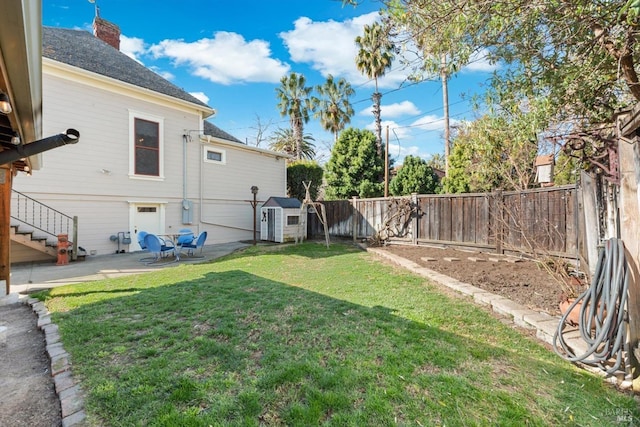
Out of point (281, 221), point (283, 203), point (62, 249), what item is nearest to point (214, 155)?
point (283, 203)

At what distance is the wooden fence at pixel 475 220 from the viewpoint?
605 cm

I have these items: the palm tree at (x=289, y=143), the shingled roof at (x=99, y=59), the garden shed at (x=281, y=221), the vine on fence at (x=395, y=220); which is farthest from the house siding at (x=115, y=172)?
the palm tree at (x=289, y=143)

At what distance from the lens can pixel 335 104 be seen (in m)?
23.0

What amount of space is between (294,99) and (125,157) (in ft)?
53.2

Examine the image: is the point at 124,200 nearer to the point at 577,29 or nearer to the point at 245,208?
the point at 245,208

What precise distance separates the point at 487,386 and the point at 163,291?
4.78m

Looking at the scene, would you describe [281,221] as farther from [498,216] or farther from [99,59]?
[99,59]

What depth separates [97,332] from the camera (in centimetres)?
330

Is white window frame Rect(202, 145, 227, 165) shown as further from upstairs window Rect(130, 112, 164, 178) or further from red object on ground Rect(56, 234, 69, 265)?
red object on ground Rect(56, 234, 69, 265)

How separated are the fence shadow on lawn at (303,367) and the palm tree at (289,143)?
25.0m

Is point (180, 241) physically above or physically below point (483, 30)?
below

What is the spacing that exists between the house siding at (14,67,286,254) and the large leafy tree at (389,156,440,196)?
29.6 feet

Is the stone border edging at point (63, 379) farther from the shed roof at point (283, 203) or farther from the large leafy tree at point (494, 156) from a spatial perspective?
the shed roof at point (283, 203)

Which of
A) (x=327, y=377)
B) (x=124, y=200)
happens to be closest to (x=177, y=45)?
(x=124, y=200)
